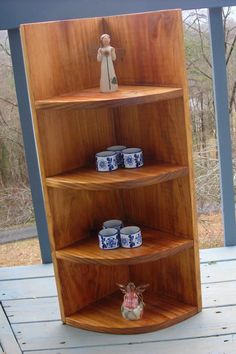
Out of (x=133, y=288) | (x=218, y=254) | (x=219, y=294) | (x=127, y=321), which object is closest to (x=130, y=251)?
(x=133, y=288)

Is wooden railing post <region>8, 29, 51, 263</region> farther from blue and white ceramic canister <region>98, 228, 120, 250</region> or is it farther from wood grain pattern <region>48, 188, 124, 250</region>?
blue and white ceramic canister <region>98, 228, 120, 250</region>

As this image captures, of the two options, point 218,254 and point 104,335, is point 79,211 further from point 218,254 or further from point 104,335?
point 218,254

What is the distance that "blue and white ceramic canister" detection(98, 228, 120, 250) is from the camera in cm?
203

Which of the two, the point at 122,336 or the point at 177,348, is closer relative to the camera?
the point at 177,348

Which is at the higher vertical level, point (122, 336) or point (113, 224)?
point (113, 224)

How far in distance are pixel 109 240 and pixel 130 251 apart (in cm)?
9

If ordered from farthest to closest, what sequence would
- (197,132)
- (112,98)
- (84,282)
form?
1. (197,132)
2. (84,282)
3. (112,98)

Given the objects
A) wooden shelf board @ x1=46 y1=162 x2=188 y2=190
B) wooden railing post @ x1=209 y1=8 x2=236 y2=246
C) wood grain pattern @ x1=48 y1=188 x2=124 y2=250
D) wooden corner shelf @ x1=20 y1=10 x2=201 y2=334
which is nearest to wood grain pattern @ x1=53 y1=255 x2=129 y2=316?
wooden corner shelf @ x1=20 y1=10 x2=201 y2=334

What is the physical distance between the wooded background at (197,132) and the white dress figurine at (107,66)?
554 millimetres

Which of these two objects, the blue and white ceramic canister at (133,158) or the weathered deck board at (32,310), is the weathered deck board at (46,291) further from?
the blue and white ceramic canister at (133,158)

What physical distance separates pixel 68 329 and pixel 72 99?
2.72 feet

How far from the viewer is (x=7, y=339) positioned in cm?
203

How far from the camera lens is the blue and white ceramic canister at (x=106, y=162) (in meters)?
2.00

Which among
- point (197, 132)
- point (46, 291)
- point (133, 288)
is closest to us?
point (133, 288)
